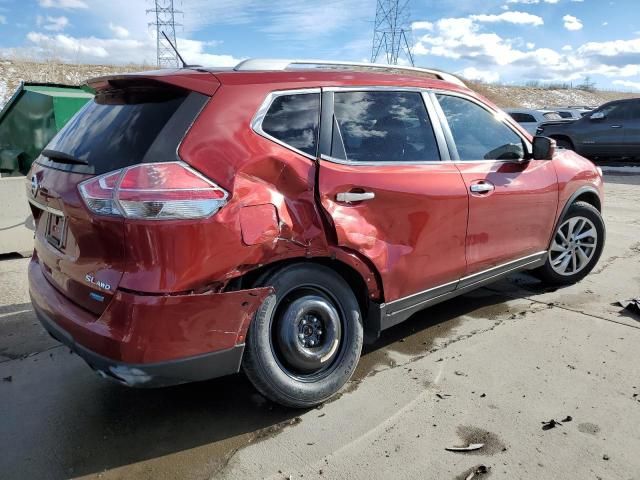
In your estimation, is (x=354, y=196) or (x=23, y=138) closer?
(x=354, y=196)

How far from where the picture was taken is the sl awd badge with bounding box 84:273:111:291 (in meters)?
2.43

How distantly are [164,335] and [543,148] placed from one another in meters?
3.19

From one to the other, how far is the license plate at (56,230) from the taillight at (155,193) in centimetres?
35

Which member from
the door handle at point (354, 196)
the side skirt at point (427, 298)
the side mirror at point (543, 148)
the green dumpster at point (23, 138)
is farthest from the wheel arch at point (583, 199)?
the green dumpster at point (23, 138)

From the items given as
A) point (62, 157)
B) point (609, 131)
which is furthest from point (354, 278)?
point (609, 131)

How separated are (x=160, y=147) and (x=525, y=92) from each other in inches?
2474

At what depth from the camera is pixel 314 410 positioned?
2.97m

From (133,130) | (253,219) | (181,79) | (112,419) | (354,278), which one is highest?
(181,79)

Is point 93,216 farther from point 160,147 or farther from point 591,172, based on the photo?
point 591,172

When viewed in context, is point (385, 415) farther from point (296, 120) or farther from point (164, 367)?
point (296, 120)

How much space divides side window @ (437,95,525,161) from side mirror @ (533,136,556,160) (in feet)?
0.34

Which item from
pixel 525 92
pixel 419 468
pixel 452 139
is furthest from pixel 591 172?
pixel 525 92

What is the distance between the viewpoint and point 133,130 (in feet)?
8.40

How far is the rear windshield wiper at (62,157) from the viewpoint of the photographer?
104 inches
